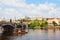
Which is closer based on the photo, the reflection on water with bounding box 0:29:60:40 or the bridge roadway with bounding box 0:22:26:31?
the reflection on water with bounding box 0:29:60:40

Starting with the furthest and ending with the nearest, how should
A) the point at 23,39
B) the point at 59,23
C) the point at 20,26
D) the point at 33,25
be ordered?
the point at 59,23 < the point at 33,25 < the point at 20,26 < the point at 23,39

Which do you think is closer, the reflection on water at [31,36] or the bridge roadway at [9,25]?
the reflection on water at [31,36]

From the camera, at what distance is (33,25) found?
72.5 meters

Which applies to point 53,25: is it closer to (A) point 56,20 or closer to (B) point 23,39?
(A) point 56,20

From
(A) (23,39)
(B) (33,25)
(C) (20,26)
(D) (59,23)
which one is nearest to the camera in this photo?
(A) (23,39)

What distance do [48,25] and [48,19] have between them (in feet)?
33.4

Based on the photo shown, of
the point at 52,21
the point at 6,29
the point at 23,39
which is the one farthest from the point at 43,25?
the point at 23,39

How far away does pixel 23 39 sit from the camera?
31031 millimetres

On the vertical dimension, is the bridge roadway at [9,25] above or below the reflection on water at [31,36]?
above

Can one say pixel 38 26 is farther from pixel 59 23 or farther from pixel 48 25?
pixel 59 23

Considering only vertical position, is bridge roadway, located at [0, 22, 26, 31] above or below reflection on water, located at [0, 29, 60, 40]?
above

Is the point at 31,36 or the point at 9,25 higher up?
the point at 9,25

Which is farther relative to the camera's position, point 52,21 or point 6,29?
point 52,21

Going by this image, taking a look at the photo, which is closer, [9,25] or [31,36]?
[31,36]
